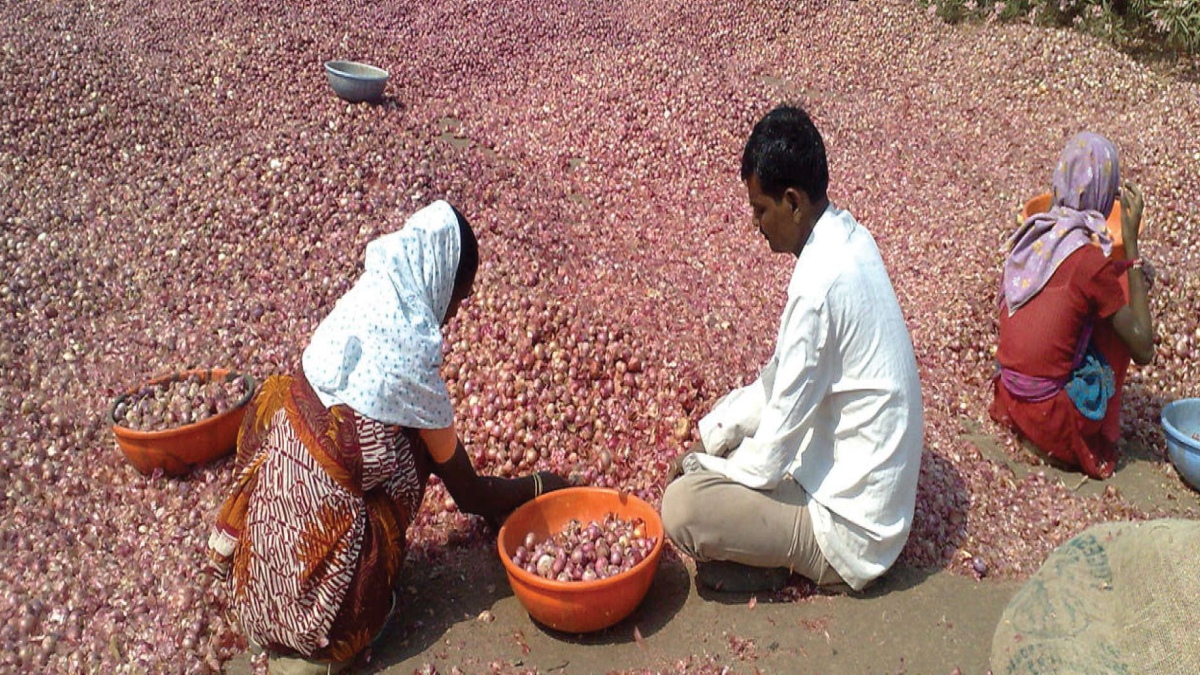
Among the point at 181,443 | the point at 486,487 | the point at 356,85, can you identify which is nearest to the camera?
the point at 486,487

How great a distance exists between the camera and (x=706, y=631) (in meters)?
3.14

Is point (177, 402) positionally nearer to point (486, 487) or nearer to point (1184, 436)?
point (486, 487)

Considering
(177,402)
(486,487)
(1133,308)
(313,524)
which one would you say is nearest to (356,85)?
(177,402)

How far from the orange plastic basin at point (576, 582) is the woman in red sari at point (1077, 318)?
2.10 m

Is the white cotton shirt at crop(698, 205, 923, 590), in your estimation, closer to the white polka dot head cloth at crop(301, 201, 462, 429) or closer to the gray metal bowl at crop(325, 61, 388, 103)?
the white polka dot head cloth at crop(301, 201, 462, 429)

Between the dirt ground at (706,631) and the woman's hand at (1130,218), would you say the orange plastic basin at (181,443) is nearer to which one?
the dirt ground at (706,631)

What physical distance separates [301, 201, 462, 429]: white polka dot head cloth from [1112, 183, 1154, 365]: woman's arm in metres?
3.05

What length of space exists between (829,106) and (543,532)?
22.6 ft

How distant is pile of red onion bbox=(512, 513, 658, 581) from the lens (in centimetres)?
307

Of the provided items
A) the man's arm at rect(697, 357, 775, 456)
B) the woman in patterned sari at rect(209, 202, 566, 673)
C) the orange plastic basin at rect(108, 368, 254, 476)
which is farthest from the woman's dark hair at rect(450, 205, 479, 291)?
the orange plastic basin at rect(108, 368, 254, 476)

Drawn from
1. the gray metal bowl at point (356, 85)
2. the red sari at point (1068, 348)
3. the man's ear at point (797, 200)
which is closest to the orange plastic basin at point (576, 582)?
the man's ear at point (797, 200)

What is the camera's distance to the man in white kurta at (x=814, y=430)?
281cm

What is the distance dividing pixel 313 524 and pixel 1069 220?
3556 millimetres

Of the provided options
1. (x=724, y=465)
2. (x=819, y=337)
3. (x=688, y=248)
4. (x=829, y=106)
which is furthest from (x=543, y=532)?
(x=829, y=106)
